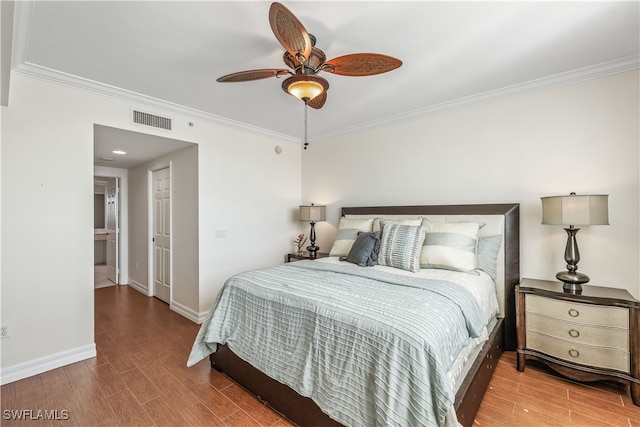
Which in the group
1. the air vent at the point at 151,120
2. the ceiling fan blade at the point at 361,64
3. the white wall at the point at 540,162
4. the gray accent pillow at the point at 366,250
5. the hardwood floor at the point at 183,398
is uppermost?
the air vent at the point at 151,120

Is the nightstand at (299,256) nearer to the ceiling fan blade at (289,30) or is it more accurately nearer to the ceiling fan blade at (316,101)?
the ceiling fan blade at (316,101)

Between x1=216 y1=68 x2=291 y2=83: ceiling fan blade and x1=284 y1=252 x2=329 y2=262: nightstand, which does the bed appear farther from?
x1=216 y1=68 x2=291 y2=83: ceiling fan blade

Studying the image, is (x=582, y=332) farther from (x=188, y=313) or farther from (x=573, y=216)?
(x=188, y=313)

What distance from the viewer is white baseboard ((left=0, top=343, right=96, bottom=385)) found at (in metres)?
2.21

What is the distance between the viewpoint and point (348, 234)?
11.2 ft

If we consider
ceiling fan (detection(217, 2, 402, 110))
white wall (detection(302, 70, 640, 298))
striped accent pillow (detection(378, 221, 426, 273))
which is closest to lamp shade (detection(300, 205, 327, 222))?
white wall (detection(302, 70, 640, 298))

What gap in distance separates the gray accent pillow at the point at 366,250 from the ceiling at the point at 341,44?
148 cm

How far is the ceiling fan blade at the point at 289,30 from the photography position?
136 cm

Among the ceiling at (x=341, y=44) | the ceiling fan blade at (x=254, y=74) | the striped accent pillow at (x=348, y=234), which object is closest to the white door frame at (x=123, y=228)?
the ceiling at (x=341, y=44)

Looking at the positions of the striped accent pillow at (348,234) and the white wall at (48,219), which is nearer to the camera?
the white wall at (48,219)

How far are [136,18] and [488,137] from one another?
124 inches

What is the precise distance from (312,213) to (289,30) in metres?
2.77

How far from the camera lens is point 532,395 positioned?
204cm

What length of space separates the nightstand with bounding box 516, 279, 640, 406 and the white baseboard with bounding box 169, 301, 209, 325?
3.24 m
